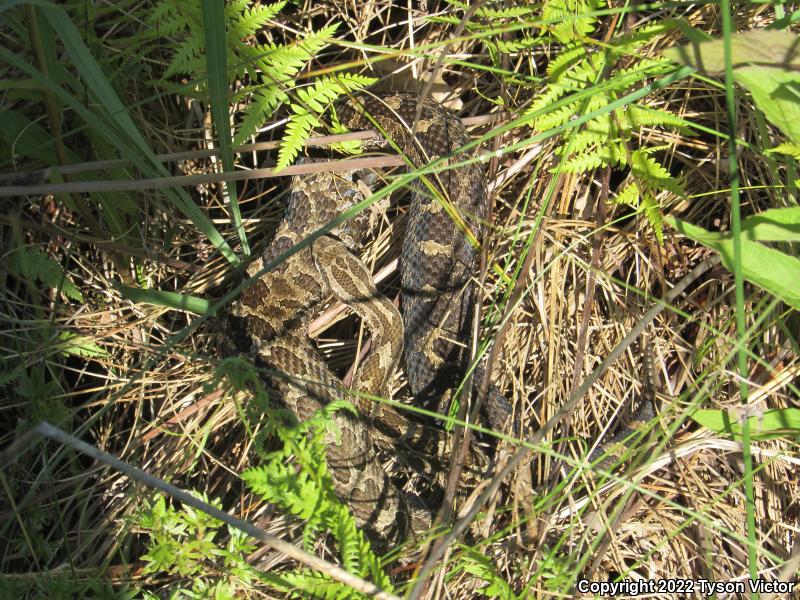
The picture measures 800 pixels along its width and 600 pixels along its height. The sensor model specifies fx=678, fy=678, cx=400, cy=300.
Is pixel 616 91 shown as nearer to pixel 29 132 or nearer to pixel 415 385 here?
pixel 415 385

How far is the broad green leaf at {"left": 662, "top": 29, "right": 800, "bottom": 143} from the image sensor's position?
2.26 m

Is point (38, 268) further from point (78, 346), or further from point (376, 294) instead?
point (376, 294)

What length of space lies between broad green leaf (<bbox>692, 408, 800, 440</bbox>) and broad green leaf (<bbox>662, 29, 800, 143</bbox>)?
126 centimetres

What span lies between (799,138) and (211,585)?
10.2 ft

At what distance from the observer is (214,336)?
4465 mm

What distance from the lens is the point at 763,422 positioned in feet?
9.50

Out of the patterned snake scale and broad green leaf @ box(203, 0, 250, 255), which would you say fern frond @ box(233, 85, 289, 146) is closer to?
broad green leaf @ box(203, 0, 250, 255)

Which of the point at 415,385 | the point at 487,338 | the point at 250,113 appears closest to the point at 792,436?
the point at 487,338

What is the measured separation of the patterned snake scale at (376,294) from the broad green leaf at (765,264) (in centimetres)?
193

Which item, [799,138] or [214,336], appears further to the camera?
[214,336]

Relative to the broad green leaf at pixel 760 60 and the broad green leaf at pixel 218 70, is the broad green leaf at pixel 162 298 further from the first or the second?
the broad green leaf at pixel 760 60

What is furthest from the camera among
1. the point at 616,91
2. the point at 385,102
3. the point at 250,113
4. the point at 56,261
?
the point at 385,102

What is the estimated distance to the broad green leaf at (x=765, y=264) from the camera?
7.98 ft

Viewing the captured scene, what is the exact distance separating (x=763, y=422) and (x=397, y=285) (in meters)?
2.63
